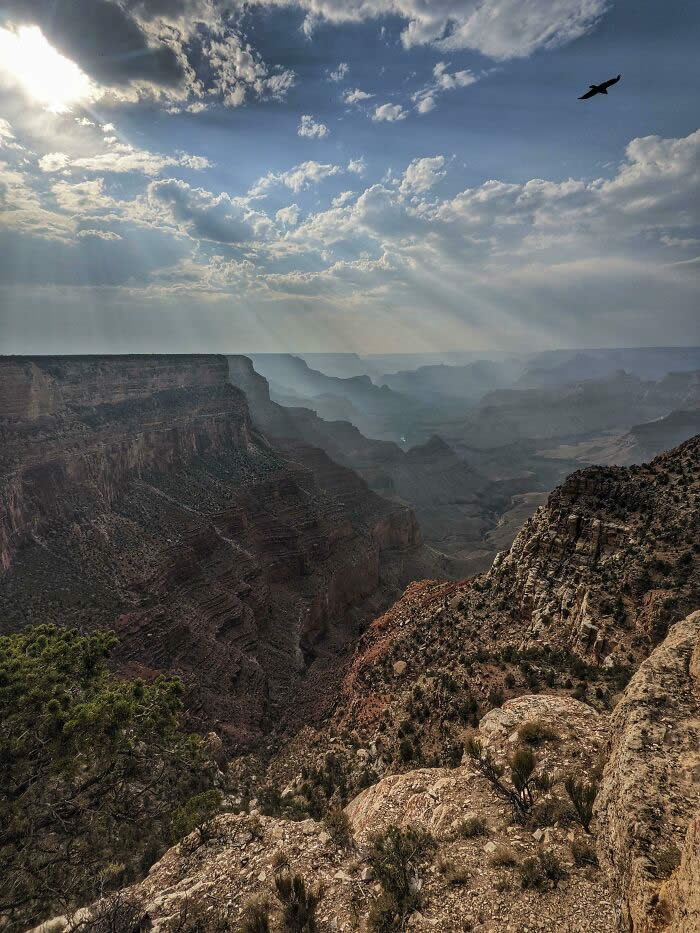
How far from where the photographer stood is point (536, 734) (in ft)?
46.5

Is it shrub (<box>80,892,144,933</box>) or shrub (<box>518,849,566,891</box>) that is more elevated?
shrub (<box>518,849,566,891</box>)

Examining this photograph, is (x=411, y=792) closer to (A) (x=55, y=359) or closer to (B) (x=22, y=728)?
(B) (x=22, y=728)

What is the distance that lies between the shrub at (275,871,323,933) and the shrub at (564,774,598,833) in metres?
6.31

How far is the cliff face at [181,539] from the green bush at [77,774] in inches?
572

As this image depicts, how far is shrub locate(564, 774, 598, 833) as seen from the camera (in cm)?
1059

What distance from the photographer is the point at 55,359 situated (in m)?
46.7

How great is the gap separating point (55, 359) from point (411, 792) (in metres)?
49.9

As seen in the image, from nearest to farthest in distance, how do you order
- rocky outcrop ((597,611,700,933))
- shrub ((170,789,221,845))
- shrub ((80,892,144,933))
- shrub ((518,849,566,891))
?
1. rocky outcrop ((597,611,700,933))
2. shrub ((518,849,566,891))
3. shrub ((80,892,144,933))
4. shrub ((170,789,221,845))

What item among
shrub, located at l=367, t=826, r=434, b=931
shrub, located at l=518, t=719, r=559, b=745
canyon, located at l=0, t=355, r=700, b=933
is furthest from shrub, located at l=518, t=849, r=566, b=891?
shrub, located at l=518, t=719, r=559, b=745

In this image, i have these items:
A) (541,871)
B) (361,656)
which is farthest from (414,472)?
(541,871)

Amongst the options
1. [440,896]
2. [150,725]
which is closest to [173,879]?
[150,725]

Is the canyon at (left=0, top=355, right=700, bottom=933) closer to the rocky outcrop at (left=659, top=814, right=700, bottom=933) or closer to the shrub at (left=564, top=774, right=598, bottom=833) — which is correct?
the rocky outcrop at (left=659, top=814, right=700, bottom=933)

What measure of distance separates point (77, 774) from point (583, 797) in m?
14.5

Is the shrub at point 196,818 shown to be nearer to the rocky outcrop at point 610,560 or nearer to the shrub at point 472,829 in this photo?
the shrub at point 472,829
